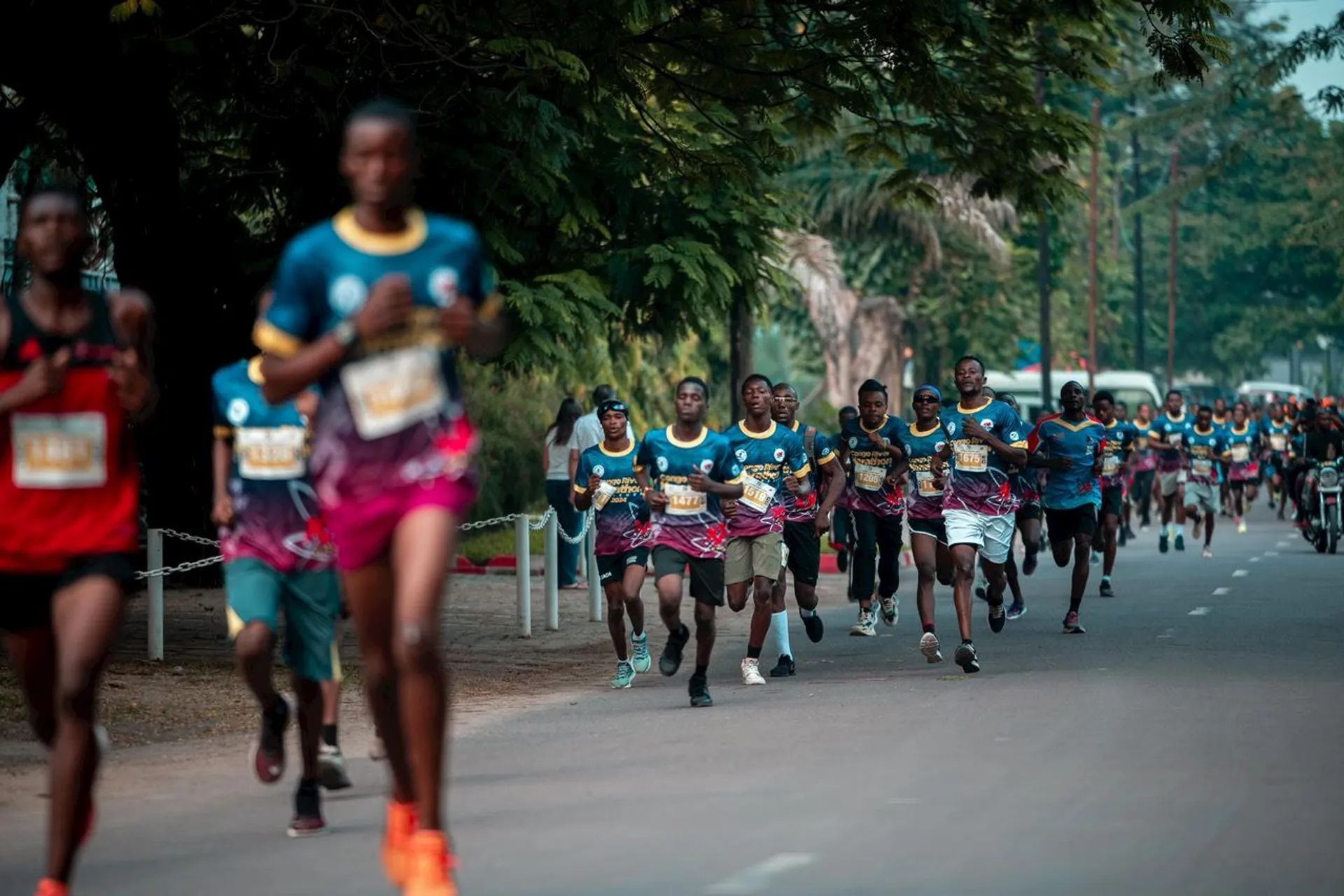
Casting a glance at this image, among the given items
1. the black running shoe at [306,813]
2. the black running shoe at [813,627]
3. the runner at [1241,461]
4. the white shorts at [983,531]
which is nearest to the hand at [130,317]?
the black running shoe at [306,813]

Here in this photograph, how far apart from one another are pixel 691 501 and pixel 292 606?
4513 millimetres

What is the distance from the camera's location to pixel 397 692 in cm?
612

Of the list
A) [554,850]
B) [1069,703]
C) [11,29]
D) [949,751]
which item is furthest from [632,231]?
[554,850]

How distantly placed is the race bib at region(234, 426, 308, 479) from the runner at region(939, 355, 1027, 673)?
6751 mm

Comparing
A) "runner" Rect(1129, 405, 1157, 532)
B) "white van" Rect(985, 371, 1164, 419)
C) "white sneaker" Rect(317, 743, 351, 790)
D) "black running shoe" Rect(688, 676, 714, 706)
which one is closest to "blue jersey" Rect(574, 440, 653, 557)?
"black running shoe" Rect(688, 676, 714, 706)

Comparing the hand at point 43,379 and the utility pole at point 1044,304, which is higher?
the utility pole at point 1044,304

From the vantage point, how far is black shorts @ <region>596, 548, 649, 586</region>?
13.7m

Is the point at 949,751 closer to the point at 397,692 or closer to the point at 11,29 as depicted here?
the point at 397,692

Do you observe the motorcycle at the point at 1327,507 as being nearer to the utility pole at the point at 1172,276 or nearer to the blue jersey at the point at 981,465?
the blue jersey at the point at 981,465

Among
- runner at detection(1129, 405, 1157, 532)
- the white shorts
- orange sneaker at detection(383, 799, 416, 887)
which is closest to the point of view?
orange sneaker at detection(383, 799, 416, 887)

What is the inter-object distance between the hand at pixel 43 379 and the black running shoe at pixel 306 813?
215 cm

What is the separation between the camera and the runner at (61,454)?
644cm

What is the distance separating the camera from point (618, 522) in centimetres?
1386

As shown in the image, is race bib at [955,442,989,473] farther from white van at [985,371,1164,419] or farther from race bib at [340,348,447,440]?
white van at [985,371,1164,419]
